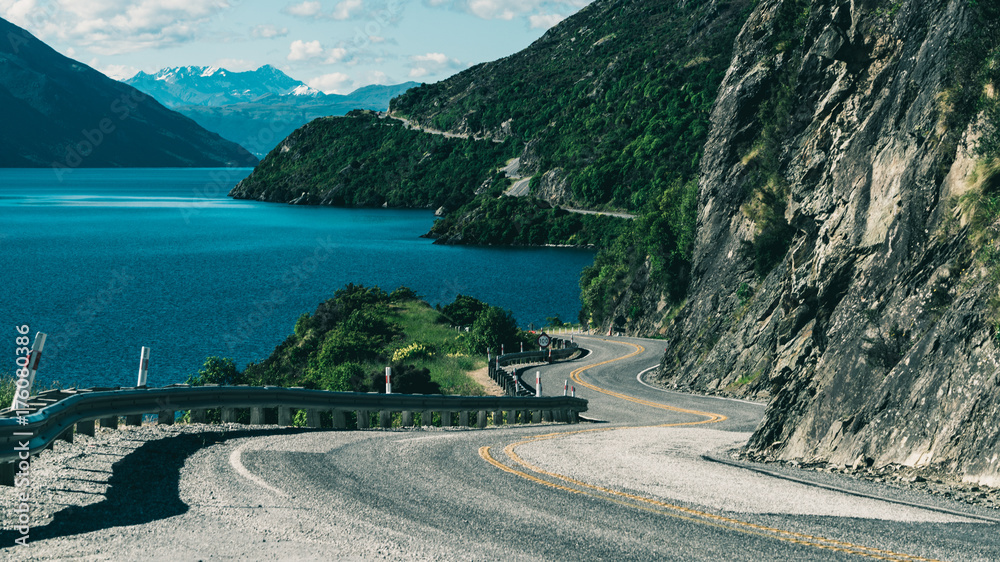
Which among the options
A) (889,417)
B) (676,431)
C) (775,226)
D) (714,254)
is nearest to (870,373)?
(889,417)

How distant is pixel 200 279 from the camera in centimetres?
9656

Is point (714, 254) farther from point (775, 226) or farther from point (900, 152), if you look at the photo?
point (900, 152)

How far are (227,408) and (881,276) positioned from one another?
511 inches

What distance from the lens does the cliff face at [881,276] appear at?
12.4 metres

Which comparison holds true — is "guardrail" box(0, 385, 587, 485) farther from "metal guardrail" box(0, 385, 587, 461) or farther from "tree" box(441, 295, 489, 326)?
"tree" box(441, 295, 489, 326)

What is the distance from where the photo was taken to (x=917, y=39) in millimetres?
18828

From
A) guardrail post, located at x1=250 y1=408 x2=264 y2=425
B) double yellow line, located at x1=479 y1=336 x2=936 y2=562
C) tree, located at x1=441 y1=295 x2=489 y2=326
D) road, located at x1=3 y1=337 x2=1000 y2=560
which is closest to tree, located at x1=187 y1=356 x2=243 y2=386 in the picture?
tree, located at x1=441 y1=295 x2=489 y2=326

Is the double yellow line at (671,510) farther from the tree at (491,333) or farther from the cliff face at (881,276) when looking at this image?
the tree at (491,333)

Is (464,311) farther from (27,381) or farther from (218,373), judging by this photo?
(27,381)

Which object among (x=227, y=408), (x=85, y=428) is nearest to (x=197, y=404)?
(x=227, y=408)

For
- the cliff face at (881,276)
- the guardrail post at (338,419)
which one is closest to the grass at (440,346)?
the cliff face at (881,276)

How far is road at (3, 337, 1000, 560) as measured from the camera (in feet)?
25.4

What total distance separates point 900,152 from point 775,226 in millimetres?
20137

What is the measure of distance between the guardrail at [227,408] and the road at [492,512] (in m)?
1.26
